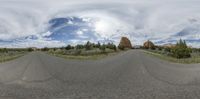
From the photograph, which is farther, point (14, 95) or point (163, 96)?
point (14, 95)

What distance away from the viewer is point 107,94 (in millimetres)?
9289

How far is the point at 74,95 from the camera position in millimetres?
9086

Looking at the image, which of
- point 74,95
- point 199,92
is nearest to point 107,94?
point 74,95

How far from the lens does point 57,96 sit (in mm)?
8984

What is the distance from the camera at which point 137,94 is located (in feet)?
30.3

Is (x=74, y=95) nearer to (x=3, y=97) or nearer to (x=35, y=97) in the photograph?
(x=35, y=97)

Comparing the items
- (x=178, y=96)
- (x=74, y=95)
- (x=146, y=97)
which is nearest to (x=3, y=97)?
(x=74, y=95)

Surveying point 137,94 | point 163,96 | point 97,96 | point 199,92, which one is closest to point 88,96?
point 97,96

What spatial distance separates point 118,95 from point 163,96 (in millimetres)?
1245

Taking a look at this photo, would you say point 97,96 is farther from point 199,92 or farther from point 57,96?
point 199,92

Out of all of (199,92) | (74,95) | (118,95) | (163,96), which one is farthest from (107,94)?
(199,92)

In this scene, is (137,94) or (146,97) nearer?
(146,97)

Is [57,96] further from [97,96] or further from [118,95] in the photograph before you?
[118,95]

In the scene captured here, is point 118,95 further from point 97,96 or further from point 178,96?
point 178,96
